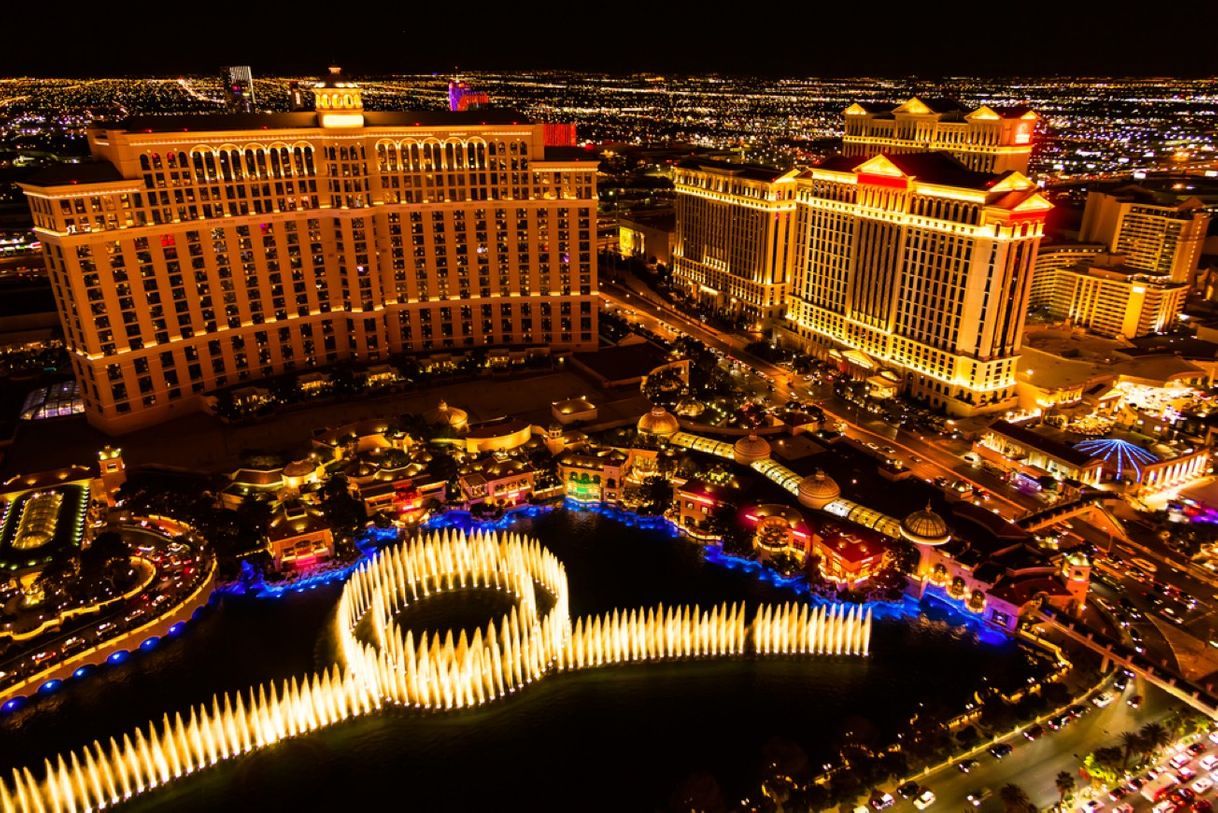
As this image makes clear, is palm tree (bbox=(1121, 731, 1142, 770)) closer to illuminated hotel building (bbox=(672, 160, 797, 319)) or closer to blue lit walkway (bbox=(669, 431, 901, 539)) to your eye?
blue lit walkway (bbox=(669, 431, 901, 539))

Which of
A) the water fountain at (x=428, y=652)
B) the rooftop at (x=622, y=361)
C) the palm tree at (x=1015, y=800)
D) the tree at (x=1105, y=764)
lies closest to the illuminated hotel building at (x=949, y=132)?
the rooftop at (x=622, y=361)

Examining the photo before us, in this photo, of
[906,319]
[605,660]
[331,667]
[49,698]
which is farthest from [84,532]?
[906,319]

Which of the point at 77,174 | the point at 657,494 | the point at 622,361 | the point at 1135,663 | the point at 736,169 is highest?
the point at 77,174

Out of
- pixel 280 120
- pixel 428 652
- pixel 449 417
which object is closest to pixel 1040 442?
pixel 449 417

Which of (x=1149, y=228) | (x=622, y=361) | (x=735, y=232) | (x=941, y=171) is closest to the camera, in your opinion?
(x=941, y=171)

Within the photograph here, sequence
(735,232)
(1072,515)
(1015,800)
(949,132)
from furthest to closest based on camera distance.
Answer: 1. (735,232)
2. (949,132)
3. (1072,515)
4. (1015,800)

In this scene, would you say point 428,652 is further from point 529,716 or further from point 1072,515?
point 1072,515

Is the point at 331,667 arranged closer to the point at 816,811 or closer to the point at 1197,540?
the point at 816,811
